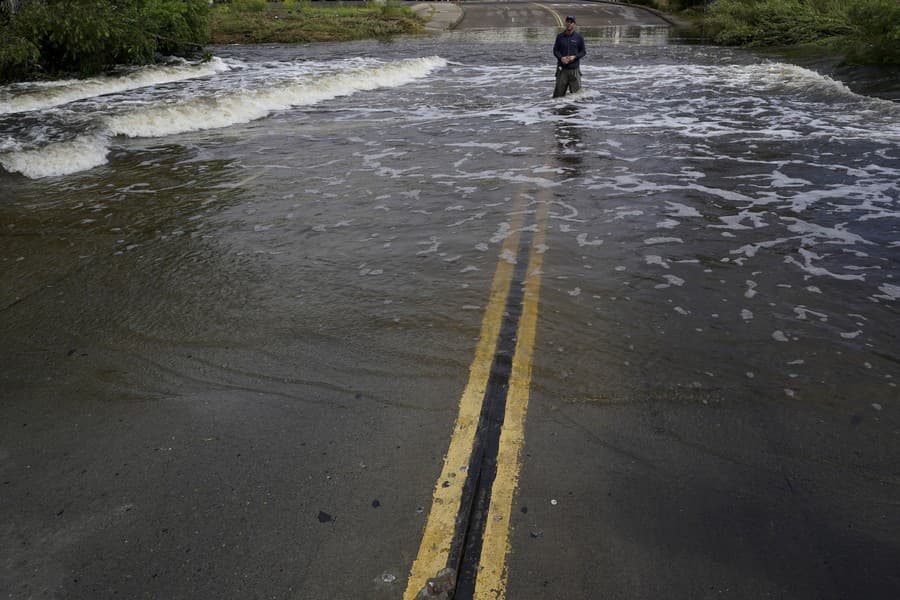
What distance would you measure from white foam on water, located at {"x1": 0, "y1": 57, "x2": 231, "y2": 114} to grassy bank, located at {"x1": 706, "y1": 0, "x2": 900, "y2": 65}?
64.8 ft

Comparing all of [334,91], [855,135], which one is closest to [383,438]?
[855,135]

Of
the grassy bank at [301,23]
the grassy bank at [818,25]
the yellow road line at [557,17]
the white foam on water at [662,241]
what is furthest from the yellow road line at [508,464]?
the yellow road line at [557,17]

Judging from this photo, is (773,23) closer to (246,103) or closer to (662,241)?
(246,103)

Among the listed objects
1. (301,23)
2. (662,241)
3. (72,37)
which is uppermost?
(301,23)

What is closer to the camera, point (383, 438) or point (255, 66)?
point (383, 438)

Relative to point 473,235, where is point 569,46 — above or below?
above

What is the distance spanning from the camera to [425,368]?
4.10 m

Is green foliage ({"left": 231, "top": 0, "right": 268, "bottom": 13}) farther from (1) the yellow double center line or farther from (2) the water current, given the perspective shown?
(1) the yellow double center line

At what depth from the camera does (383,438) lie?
3430 millimetres

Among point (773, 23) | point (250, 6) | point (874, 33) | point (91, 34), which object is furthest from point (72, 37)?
point (250, 6)

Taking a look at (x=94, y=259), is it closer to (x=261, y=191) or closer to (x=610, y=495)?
(x=261, y=191)

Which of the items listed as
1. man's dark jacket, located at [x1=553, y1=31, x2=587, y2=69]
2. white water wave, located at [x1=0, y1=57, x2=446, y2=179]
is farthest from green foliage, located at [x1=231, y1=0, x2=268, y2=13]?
man's dark jacket, located at [x1=553, y1=31, x2=587, y2=69]

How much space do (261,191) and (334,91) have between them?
1099 centimetres

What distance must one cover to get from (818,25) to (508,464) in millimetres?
30090
